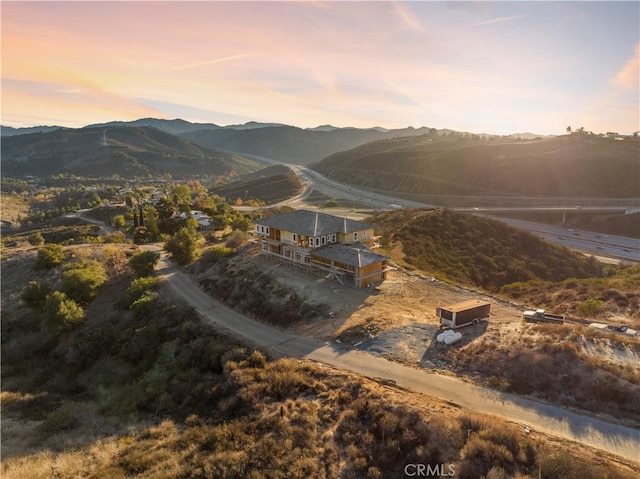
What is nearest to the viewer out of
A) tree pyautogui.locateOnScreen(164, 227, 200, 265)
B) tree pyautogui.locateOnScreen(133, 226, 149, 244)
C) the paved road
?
the paved road

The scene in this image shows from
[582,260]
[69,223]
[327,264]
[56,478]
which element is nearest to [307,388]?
[56,478]

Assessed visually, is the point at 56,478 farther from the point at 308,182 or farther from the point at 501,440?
the point at 308,182

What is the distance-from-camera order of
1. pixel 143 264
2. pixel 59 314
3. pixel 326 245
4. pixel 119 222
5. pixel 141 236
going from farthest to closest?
1. pixel 119 222
2. pixel 141 236
3. pixel 143 264
4. pixel 326 245
5. pixel 59 314

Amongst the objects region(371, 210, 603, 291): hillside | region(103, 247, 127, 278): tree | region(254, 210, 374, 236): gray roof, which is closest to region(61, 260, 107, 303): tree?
region(103, 247, 127, 278): tree

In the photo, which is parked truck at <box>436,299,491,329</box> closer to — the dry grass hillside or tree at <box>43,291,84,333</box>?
the dry grass hillside

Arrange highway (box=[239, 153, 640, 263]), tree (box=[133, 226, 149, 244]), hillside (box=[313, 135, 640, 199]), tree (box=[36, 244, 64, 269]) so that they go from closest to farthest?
1. tree (box=[36, 244, 64, 269])
2. tree (box=[133, 226, 149, 244])
3. highway (box=[239, 153, 640, 263])
4. hillside (box=[313, 135, 640, 199])

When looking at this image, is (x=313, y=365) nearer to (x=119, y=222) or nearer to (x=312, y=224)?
(x=312, y=224)

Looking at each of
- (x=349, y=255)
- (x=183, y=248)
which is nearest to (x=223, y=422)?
(x=349, y=255)

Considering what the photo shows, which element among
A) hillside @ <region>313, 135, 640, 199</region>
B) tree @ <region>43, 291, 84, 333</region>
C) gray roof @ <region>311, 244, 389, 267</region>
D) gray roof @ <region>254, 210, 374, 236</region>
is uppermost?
hillside @ <region>313, 135, 640, 199</region>
